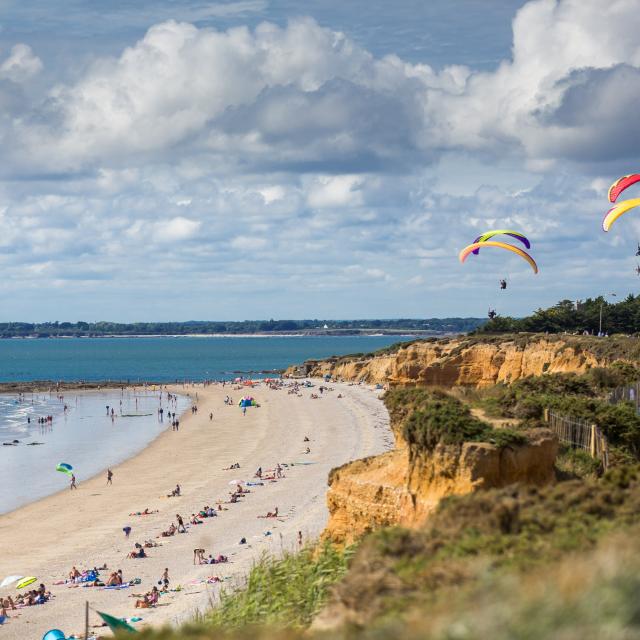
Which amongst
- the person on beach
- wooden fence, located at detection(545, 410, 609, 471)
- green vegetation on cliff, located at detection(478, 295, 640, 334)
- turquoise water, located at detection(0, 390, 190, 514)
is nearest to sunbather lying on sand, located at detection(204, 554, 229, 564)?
the person on beach

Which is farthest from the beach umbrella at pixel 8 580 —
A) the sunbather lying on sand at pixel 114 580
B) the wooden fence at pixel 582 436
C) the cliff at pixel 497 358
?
the cliff at pixel 497 358

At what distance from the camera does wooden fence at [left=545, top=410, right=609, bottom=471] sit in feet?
71.9

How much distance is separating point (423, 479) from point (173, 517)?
20.0 metres

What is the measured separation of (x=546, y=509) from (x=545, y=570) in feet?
11.0

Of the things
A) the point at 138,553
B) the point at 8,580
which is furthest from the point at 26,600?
the point at 138,553

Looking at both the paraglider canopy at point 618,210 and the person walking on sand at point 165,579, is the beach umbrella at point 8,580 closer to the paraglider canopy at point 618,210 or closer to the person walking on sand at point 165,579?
the person walking on sand at point 165,579

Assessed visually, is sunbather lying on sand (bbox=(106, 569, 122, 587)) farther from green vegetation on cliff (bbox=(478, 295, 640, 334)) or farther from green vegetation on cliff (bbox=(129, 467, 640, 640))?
green vegetation on cliff (bbox=(478, 295, 640, 334))

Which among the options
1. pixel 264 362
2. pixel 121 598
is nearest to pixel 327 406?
pixel 121 598

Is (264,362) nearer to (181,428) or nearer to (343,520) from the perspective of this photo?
(181,428)

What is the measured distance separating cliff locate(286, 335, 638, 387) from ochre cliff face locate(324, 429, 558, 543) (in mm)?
31172

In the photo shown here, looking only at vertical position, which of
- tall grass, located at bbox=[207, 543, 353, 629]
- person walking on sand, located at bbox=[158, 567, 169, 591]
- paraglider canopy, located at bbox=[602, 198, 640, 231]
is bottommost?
person walking on sand, located at bbox=[158, 567, 169, 591]

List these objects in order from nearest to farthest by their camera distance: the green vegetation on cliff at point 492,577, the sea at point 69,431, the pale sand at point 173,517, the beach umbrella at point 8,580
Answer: the green vegetation on cliff at point 492,577 < the pale sand at point 173,517 < the beach umbrella at point 8,580 < the sea at point 69,431

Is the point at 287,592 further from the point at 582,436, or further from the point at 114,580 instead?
the point at 114,580

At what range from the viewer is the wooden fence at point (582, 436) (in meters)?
21.9
